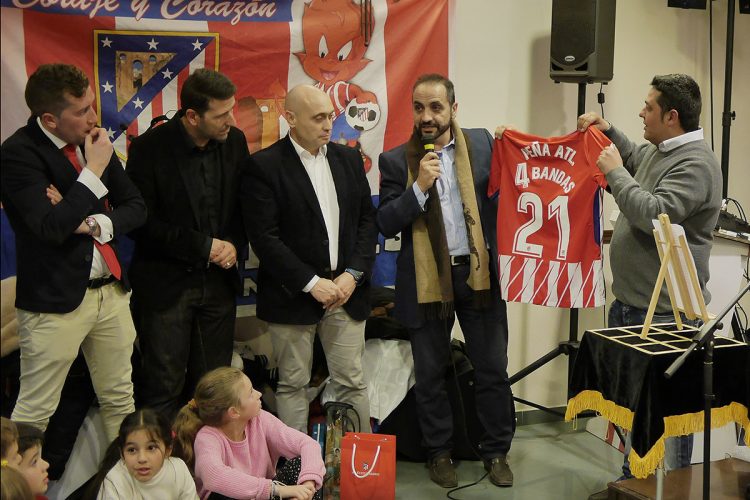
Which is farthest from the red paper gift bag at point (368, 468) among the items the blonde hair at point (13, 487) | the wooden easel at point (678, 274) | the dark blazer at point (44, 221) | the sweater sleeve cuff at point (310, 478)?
the blonde hair at point (13, 487)

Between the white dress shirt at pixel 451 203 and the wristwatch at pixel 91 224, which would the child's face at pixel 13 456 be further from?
the white dress shirt at pixel 451 203

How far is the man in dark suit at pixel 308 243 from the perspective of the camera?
3346 millimetres

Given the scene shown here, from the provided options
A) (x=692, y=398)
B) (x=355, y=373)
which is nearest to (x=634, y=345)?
(x=692, y=398)

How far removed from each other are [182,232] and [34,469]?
112 centimetres

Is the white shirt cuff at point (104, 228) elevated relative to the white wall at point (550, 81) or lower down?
lower down

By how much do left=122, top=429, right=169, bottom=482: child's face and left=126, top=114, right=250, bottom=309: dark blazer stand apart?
0.69 m

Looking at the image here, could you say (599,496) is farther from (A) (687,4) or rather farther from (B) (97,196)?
(A) (687,4)

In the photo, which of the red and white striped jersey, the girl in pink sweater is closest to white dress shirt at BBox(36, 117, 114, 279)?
the girl in pink sweater

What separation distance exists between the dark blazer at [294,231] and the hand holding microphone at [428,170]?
0.31m

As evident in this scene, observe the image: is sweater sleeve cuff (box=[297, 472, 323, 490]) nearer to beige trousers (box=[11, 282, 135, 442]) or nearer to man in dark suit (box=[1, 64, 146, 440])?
beige trousers (box=[11, 282, 135, 442])

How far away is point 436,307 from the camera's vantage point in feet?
11.7

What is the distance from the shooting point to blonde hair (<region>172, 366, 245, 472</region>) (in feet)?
9.55

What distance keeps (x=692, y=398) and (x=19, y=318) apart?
2306 millimetres

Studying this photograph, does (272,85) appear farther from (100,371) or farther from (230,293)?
(100,371)
